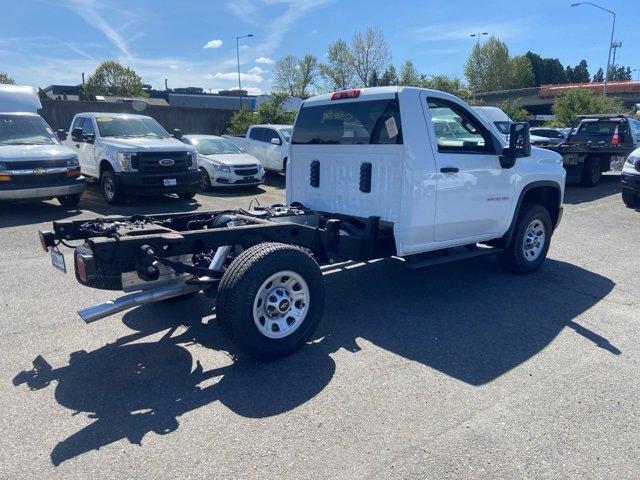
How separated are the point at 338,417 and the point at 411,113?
9.94ft

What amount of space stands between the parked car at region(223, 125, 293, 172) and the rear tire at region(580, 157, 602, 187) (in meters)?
8.71

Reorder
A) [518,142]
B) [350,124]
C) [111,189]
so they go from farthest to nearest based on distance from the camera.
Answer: [111,189] → [518,142] → [350,124]

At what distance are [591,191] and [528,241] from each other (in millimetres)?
9381

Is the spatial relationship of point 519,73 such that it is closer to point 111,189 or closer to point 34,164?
point 111,189

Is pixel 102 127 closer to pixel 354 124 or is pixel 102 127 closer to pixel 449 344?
pixel 354 124

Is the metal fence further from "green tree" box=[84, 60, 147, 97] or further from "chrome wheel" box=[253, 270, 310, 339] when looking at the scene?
"green tree" box=[84, 60, 147, 97]

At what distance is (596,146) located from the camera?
1426cm

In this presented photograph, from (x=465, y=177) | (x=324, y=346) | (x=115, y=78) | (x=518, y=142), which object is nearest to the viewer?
(x=324, y=346)

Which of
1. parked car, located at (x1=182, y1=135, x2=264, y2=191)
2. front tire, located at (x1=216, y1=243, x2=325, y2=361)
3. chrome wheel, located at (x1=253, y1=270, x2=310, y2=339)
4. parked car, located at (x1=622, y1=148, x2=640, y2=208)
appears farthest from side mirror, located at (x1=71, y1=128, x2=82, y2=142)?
parked car, located at (x1=622, y1=148, x2=640, y2=208)

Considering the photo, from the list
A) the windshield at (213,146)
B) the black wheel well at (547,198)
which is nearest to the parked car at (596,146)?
the black wheel well at (547,198)

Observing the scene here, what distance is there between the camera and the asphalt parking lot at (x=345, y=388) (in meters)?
2.98

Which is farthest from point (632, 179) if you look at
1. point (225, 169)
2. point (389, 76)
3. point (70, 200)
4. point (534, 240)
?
point (389, 76)

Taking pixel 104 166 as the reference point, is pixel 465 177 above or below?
above

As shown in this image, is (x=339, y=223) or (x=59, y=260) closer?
(x=59, y=260)
